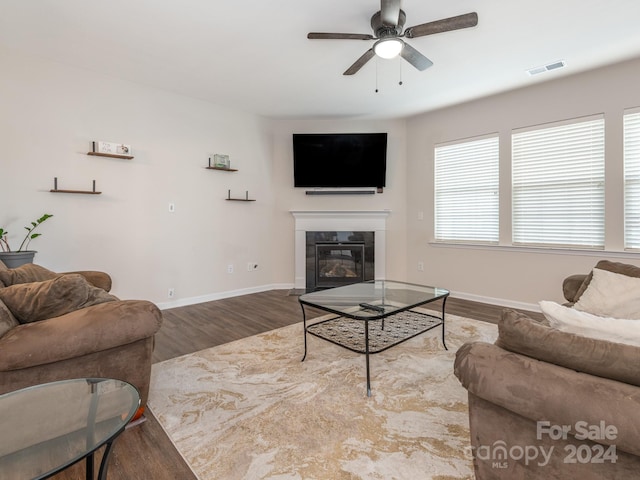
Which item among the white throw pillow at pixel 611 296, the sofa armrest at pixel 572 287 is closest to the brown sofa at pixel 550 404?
the white throw pillow at pixel 611 296

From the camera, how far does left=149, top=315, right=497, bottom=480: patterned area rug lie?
4.73ft

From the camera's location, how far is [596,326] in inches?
43.9

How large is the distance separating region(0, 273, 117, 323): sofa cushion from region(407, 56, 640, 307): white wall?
4.37m

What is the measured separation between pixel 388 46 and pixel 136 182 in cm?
317

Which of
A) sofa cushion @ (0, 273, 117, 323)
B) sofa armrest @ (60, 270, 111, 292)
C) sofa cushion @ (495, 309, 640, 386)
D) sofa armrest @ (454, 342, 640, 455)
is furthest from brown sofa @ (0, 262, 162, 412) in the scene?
sofa cushion @ (495, 309, 640, 386)

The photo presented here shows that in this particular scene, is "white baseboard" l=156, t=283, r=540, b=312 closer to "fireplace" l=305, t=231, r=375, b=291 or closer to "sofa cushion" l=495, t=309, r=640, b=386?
"fireplace" l=305, t=231, r=375, b=291

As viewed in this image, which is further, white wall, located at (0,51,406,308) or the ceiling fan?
white wall, located at (0,51,406,308)

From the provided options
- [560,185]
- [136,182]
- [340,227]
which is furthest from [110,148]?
[560,185]

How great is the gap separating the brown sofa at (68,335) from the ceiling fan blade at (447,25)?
8.24 ft

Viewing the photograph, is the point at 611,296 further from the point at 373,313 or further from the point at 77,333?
the point at 77,333

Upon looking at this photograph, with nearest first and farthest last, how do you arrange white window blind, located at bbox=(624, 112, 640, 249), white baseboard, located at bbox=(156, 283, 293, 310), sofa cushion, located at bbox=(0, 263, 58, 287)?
1. sofa cushion, located at bbox=(0, 263, 58, 287)
2. white window blind, located at bbox=(624, 112, 640, 249)
3. white baseboard, located at bbox=(156, 283, 293, 310)

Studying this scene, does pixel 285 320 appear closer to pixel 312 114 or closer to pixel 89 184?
pixel 89 184

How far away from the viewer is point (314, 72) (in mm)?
3512

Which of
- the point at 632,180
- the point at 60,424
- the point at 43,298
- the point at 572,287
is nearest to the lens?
the point at 60,424
